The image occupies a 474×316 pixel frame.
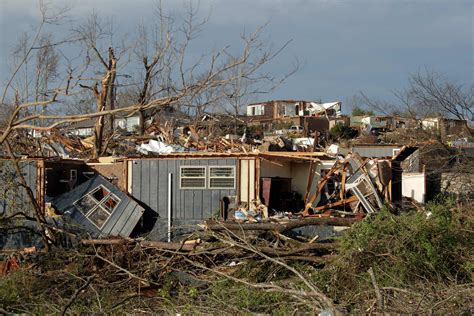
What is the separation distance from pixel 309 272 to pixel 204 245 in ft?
6.93

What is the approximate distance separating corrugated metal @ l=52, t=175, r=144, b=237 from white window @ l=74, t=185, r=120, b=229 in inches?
2.9

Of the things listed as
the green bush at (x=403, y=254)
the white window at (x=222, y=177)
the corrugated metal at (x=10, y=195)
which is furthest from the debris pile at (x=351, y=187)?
the corrugated metal at (x=10, y=195)

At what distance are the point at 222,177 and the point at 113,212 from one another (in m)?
2.81

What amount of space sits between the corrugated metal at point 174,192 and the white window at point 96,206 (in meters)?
1.08

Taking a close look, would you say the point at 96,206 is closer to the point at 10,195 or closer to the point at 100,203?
the point at 100,203

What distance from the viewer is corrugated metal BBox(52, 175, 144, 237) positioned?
15.0 meters

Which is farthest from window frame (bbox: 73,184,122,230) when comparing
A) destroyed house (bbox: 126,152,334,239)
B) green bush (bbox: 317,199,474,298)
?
green bush (bbox: 317,199,474,298)

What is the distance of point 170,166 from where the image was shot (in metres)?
16.3

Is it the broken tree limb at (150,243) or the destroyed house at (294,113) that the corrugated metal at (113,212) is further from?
the destroyed house at (294,113)

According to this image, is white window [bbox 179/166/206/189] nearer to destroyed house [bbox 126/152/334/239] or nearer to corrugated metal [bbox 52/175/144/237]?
destroyed house [bbox 126/152/334/239]

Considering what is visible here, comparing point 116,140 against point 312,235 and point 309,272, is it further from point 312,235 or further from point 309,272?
point 309,272

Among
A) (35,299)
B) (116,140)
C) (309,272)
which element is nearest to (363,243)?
(309,272)

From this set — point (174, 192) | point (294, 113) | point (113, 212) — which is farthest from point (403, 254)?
point (294, 113)

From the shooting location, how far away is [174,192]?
16234 millimetres
